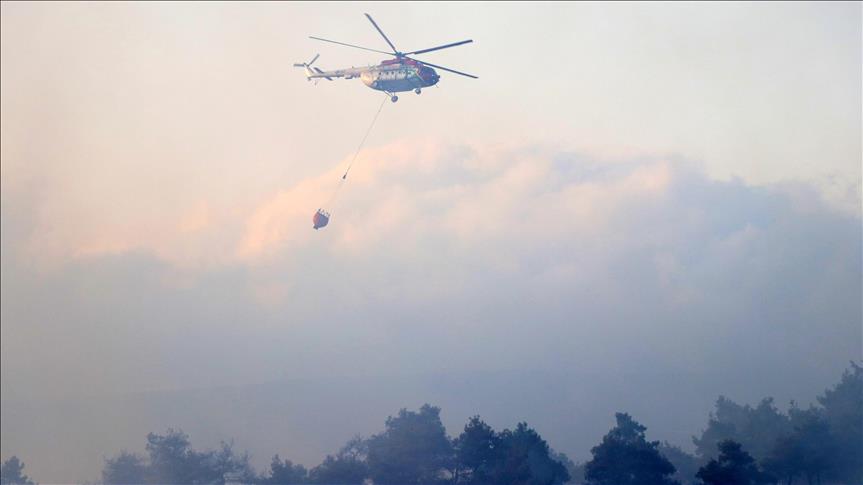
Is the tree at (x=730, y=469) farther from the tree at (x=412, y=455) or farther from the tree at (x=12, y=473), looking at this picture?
the tree at (x=12, y=473)

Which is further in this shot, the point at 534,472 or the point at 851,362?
the point at 851,362

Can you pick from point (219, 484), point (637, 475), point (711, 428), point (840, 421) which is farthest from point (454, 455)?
point (840, 421)

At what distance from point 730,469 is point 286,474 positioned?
29.4 m

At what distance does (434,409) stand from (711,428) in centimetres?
2396

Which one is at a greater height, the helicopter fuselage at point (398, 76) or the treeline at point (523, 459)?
the helicopter fuselage at point (398, 76)

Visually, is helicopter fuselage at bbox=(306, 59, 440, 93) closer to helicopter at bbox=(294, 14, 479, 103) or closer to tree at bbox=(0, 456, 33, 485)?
helicopter at bbox=(294, 14, 479, 103)

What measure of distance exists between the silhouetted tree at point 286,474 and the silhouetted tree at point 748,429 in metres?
30.7

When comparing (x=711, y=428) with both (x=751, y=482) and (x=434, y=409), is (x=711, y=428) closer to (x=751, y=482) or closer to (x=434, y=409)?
(x=751, y=482)

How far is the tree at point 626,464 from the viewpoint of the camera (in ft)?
152

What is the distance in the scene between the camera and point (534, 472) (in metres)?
48.2

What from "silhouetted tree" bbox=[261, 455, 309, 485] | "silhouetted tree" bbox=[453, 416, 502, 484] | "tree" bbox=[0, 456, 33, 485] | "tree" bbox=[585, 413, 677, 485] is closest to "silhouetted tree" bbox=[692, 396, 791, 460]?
"tree" bbox=[585, 413, 677, 485]

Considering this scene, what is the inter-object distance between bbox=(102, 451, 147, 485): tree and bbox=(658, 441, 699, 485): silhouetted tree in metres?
41.9

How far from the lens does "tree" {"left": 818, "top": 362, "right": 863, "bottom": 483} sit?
47906mm

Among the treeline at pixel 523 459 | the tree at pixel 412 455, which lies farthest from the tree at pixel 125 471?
the tree at pixel 412 455
